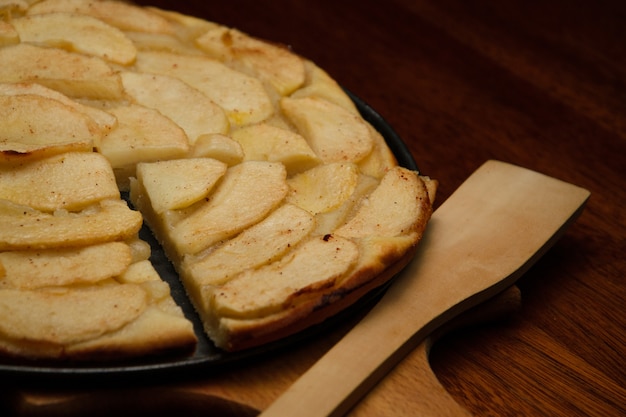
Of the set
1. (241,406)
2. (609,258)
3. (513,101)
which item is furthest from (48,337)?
(513,101)

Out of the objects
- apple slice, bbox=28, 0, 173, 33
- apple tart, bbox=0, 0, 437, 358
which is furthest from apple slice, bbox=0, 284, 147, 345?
apple slice, bbox=28, 0, 173, 33

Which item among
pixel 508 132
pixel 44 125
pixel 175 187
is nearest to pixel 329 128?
pixel 175 187

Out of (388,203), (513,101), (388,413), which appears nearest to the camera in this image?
(388,413)

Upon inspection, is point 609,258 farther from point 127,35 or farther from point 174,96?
point 127,35

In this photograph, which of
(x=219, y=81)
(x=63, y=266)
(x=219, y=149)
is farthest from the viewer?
(x=219, y=81)

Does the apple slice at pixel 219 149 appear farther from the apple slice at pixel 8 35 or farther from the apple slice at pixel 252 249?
the apple slice at pixel 8 35

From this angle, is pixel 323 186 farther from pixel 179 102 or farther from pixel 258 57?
pixel 258 57

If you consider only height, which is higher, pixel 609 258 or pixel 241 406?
pixel 609 258
